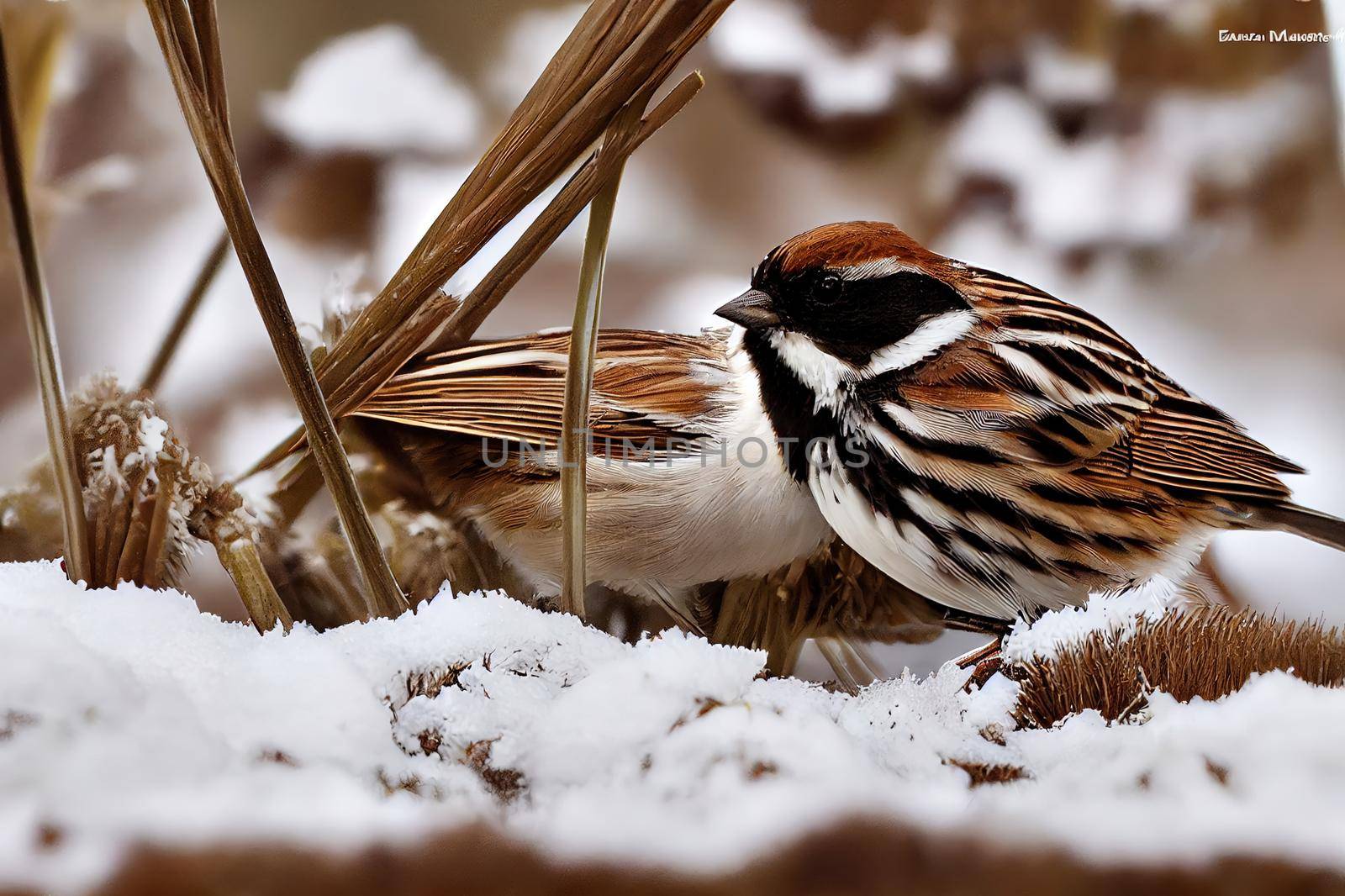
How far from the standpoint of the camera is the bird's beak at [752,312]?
48cm

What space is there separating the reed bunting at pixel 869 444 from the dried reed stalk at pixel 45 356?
0.16 meters

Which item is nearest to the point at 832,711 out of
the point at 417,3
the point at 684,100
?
the point at 684,100

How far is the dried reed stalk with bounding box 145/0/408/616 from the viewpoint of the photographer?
449mm

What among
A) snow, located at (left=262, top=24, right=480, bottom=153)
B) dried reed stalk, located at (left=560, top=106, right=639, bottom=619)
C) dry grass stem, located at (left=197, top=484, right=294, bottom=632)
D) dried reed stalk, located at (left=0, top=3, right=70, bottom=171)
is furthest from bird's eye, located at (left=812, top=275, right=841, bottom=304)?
dried reed stalk, located at (left=0, top=3, right=70, bottom=171)

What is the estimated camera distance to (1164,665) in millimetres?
423

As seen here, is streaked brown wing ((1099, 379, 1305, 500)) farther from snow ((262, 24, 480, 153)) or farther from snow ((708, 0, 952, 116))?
snow ((262, 24, 480, 153))

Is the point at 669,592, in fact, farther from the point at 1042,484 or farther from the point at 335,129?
the point at 335,129

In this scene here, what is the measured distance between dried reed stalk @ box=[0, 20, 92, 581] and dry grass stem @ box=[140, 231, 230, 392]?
0.04 meters

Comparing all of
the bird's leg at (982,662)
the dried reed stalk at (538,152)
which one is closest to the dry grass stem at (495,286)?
the dried reed stalk at (538,152)

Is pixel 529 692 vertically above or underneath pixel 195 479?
underneath

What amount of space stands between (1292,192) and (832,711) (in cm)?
40

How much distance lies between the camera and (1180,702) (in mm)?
412

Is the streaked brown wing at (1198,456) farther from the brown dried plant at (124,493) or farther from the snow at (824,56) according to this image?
the brown dried plant at (124,493)

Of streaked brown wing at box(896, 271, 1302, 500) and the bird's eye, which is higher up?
the bird's eye
